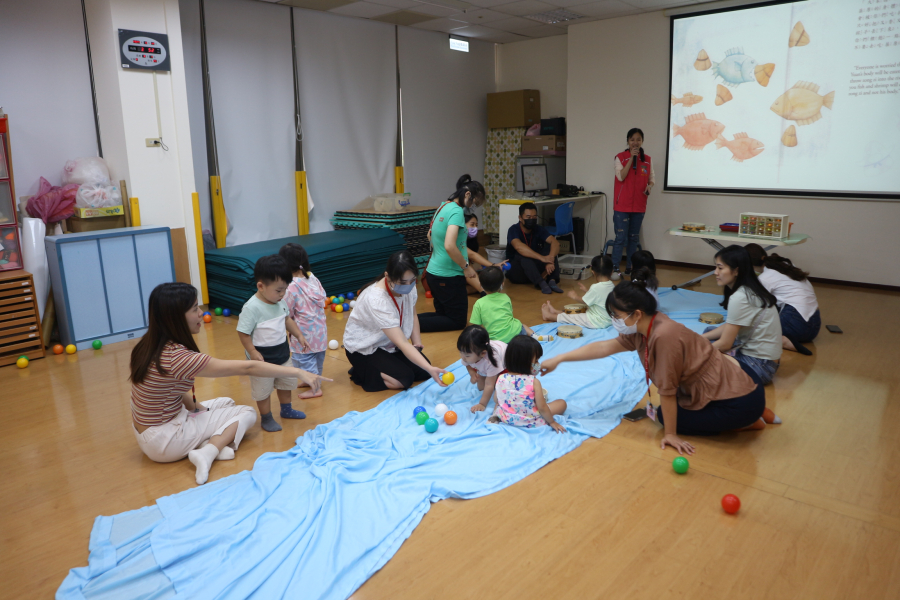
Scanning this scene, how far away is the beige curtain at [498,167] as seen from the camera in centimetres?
941

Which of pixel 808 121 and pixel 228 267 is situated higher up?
pixel 808 121

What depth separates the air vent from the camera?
7453 mm

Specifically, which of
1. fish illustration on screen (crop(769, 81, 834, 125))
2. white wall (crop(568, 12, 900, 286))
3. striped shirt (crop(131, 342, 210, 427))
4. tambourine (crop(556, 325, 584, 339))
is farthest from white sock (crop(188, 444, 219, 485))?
fish illustration on screen (crop(769, 81, 834, 125))

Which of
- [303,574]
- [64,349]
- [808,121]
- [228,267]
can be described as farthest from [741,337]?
[64,349]

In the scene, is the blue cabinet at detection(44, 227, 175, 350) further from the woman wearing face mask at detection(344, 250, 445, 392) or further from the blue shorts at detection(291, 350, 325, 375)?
the woman wearing face mask at detection(344, 250, 445, 392)

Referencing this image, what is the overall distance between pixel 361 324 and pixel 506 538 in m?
1.90

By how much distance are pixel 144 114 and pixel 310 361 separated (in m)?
3.07

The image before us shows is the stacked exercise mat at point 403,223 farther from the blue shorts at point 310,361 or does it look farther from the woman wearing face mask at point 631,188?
the blue shorts at point 310,361

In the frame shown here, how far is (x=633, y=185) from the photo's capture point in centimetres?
706

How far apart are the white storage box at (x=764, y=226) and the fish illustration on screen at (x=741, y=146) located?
1.56 meters

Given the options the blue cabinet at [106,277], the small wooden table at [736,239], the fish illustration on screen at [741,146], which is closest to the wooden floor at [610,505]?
the blue cabinet at [106,277]

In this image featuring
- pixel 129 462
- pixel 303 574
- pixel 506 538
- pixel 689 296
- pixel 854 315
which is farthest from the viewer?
pixel 689 296

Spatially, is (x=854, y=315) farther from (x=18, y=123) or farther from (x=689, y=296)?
(x=18, y=123)

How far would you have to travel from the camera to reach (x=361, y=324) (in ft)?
13.0
